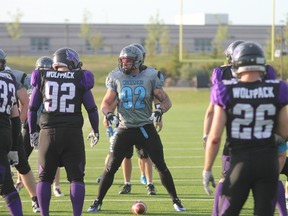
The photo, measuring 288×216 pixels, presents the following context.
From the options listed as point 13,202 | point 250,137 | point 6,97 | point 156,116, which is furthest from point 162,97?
point 250,137

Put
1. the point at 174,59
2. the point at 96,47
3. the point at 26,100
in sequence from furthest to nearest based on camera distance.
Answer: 1. the point at 96,47
2. the point at 174,59
3. the point at 26,100

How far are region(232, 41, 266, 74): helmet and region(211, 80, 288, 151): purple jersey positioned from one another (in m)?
0.13

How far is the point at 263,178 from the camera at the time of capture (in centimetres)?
532

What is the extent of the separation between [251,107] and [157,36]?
49983 mm

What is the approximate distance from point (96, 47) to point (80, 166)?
161 feet

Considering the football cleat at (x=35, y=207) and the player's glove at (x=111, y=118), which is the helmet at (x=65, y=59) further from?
the football cleat at (x=35, y=207)

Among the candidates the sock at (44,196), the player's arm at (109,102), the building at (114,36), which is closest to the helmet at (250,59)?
the sock at (44,196)

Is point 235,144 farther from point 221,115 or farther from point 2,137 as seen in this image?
point 2,137

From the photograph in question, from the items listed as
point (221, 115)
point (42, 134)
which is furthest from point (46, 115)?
point (221, 115)

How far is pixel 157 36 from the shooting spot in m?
55.1

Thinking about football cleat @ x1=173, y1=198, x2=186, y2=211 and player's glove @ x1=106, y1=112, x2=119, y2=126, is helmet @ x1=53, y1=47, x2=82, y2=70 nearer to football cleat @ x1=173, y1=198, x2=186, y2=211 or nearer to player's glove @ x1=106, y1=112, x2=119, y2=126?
player's glove @ x1=106, y1=112, x2=119, y2=126

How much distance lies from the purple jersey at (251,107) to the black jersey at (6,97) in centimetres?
203

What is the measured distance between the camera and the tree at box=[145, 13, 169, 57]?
5263 cm

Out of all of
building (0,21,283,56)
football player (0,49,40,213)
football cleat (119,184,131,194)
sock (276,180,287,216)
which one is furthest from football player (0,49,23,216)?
building (0,21,283,56)
